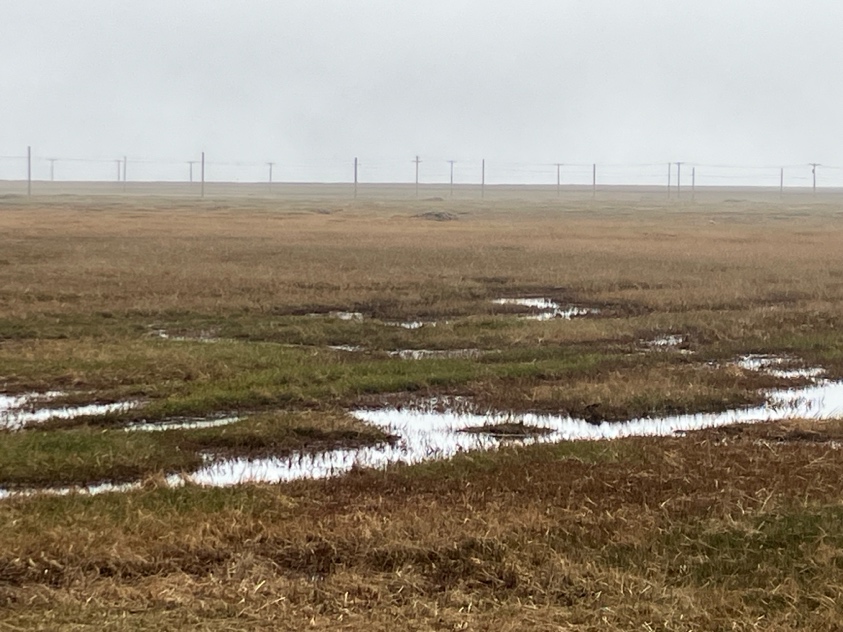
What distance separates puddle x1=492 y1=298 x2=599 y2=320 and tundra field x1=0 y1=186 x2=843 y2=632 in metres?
0.20

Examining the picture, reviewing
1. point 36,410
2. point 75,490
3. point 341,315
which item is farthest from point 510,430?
point 341,315

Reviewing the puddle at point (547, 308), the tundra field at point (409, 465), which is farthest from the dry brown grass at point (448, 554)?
the puddle at point (547, 308)

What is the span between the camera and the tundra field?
895 centimetres

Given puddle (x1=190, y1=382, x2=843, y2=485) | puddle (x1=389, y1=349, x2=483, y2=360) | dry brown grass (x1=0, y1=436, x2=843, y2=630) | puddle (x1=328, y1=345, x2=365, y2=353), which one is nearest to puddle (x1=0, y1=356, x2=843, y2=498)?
puddle (x1=190, y1=382, x2=843, y2=485)

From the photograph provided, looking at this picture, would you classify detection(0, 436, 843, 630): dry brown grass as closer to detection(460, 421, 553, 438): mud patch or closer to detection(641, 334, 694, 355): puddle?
detection(460, 421, 553, 438): mud patch

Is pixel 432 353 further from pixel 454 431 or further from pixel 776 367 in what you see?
pixel 776 367

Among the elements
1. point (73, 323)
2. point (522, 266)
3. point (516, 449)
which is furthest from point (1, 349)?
point (522, 266)

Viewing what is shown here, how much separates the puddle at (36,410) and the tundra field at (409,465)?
104mm

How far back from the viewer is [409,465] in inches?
544

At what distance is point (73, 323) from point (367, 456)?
38.3ft

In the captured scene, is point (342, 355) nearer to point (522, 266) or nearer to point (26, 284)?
point (26, 284)

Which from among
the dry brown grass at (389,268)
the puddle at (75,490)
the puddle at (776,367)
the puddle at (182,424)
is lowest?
the puddle at (75,490)

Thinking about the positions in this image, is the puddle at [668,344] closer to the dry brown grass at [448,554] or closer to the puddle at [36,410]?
the dry brown grass at [448,554]

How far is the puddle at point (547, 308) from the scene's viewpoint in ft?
91.7
